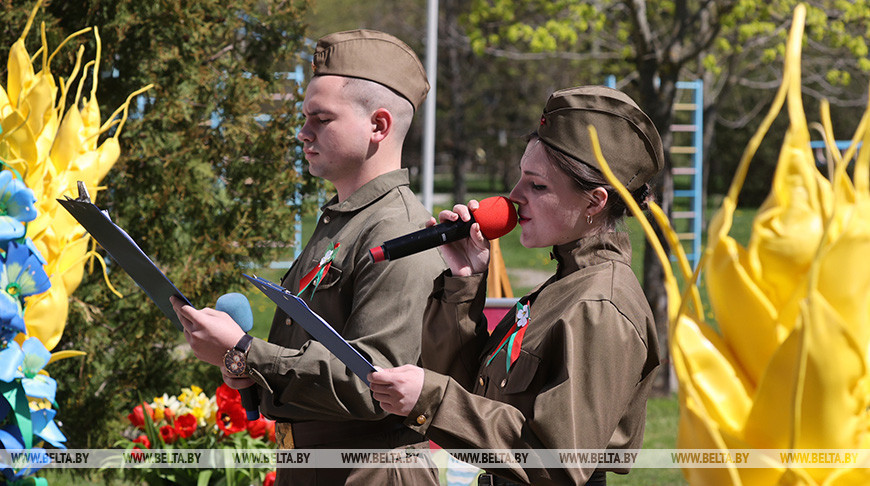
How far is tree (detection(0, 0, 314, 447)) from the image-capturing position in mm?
4883

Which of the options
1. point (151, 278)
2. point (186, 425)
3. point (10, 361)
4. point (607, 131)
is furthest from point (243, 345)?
point (186, 425)

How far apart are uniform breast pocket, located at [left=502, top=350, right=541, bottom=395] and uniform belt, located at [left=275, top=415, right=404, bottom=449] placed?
0.55m

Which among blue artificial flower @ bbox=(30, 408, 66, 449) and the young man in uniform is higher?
the young man in uniform

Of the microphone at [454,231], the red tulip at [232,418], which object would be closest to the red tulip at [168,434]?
the red tulip at [232,418]

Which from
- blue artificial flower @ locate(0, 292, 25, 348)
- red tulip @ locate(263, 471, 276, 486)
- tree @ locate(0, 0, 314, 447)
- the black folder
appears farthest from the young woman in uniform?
tree @ locate(0, 0, 314, 447)

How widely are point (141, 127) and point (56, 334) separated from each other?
2.02 metres

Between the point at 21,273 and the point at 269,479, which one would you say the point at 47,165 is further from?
the point at 269,479

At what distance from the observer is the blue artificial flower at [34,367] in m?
2.92

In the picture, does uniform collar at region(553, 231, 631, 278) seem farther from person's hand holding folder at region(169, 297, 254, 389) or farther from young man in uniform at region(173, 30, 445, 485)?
person's hand holding folder at region(169, 297, 254, 389)

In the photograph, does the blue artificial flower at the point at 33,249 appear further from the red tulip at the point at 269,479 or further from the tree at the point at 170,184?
the tree at the point at 170,184

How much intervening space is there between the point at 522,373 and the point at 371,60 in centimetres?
103

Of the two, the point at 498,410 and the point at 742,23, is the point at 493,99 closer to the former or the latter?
the point at 742,23

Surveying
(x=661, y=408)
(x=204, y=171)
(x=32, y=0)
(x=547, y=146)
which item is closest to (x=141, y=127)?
(x=204, y=171)

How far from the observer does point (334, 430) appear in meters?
2.25
